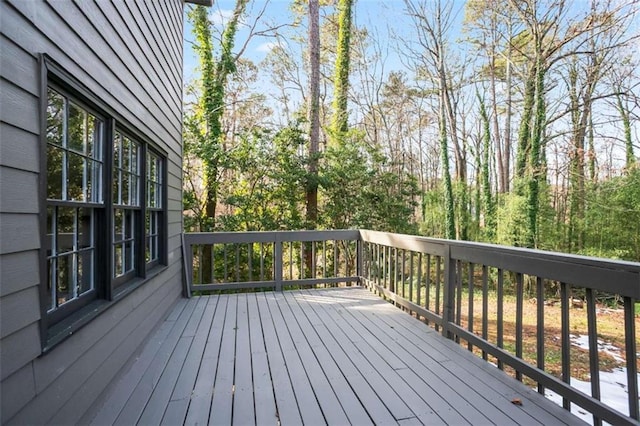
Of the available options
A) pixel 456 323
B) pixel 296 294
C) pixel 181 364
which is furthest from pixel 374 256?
pixel 181 364

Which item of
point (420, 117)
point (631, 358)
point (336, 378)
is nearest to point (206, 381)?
point (336, 378)

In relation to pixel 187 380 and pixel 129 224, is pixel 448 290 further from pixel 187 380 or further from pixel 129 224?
pixel 129 224

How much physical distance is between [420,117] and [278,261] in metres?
11.6

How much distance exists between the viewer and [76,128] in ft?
6.21

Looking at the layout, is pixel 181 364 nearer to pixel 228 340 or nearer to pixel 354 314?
pixel 228 340

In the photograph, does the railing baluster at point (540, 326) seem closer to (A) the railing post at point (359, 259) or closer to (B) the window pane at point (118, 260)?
(B) the window pane at point (118, 260)

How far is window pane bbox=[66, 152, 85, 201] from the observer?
1817 mm

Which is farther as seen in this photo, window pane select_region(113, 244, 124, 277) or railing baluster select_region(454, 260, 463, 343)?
railing baluster select_region(454, 260, 463, 343)

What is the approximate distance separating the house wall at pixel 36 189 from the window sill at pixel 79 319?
0.04 meters

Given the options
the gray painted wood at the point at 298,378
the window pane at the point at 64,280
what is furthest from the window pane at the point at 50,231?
the gray painted wood at the point at 298,378

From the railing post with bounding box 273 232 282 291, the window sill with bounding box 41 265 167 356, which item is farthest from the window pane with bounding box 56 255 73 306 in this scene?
the railing post with bounding box 273 232 282 291

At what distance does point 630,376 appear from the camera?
5.09ft

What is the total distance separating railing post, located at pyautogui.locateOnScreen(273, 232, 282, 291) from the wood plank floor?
4.38 feet

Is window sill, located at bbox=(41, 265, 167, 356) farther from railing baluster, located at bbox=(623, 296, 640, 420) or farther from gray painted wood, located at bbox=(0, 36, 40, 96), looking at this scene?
railing baluster, located at bbox=(623, 296, 640, 420)
